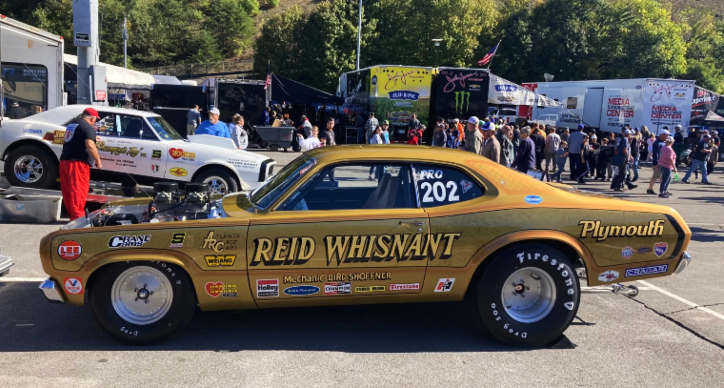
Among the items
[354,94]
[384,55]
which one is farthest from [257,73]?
[354,94]

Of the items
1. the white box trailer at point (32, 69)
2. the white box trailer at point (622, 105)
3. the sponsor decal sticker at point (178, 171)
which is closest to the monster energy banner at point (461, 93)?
the white box trailer at point (622, 105)

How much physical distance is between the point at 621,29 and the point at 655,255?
48.8 m

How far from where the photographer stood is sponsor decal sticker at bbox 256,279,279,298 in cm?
462

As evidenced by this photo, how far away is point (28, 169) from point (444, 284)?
28.0 ft

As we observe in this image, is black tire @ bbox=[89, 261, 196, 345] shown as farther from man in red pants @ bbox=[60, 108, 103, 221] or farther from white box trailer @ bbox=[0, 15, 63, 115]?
white box trailer @ bbox=[0, 15, 63, 115]

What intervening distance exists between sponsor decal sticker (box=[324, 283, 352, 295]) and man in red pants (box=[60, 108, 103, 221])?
5.01 meters

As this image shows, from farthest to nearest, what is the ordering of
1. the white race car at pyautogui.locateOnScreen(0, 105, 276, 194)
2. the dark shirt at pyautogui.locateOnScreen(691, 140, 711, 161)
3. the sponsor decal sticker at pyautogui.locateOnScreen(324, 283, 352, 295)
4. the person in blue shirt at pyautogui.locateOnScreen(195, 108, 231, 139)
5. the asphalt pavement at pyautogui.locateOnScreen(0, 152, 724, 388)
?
1. the dark shirt at pyautogui.locateOnScreen(691, 140, 711, 161)
2. the person in blue shirt at pyautogui.locateOnScreen(195, 108, 231, 139)
3. the white race car at pyautogui.locateOnScreen(0, 105, 276, 194)
4. the sponsor decal sticker at pyautogui.locateOnScreen(324, 283, 352, 295)
5. the asphalt pavement at pyautogui.locateOnScreen(0, 152, 724, 388)

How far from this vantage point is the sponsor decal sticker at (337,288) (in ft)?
15.4

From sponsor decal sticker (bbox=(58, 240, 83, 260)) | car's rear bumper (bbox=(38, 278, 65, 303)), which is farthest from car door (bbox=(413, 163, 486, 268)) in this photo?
car's rear bumper (bbox=(38, 278, 65, 303))

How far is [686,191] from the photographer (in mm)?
17391

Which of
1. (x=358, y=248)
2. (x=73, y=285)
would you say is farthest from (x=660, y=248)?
(x=73, y=285)

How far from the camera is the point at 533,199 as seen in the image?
489cm

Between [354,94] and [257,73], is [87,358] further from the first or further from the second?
[257,73]

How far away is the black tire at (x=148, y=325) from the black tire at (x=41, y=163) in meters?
6.74
